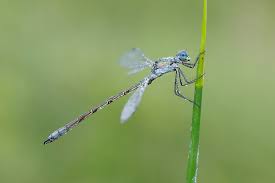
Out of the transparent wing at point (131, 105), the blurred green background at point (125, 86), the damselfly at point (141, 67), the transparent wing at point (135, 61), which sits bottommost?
the transparent wing at point (131, 105)

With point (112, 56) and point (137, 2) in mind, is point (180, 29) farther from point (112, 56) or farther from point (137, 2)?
point (112, 56)

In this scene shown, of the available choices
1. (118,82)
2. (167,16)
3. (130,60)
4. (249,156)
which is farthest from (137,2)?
(130,60)

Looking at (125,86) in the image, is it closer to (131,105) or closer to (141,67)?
(141,67)

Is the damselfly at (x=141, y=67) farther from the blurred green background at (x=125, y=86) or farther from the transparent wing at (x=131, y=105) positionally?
the blurred green background at (x=125, y=86)

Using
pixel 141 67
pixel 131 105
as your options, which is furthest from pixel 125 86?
pixel 131 105

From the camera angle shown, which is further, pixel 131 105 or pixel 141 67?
pixel 141 67

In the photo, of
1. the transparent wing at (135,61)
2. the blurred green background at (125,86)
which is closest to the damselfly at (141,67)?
the transparent wing at (135,61)
